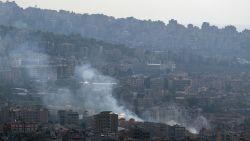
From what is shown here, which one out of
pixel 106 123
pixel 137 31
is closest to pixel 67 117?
pixel 106 123

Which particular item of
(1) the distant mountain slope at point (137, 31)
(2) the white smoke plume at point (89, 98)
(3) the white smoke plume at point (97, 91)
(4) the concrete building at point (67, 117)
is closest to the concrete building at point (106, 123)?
(4) the concrete building at point (67, 117)

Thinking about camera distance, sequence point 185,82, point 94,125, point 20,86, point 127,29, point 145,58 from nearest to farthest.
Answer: point 94,125
point 20,86
point 185,82
point 145,58
point 127,29

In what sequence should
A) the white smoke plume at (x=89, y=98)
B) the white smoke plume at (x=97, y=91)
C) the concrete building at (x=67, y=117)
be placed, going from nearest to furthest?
the concrete building at (x=67, y=117) < the white smoke plume at (x=89, y=98) < the white smoke plume at (x=97, y=91)

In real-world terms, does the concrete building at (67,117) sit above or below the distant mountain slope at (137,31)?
below

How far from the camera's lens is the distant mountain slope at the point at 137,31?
53.5 m

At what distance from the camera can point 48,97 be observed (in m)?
32.0

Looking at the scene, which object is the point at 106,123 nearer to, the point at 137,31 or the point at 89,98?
the point at 89,98

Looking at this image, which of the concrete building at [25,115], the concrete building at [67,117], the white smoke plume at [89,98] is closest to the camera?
the concrete building at [25,115]

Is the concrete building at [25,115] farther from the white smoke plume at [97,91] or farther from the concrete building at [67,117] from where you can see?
the white smoke plume at [97,91]

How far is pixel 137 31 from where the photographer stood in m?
58.1

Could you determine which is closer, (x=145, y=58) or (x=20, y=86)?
(x=20, y=86)

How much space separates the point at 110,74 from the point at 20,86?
6237mm

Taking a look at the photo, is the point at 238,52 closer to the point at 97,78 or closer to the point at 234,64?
the point at 234,64

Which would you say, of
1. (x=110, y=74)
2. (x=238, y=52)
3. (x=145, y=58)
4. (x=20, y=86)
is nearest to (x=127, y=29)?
(x=238, y=52)
